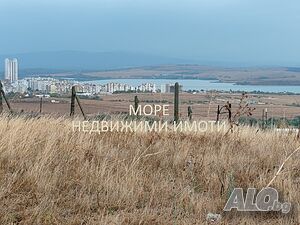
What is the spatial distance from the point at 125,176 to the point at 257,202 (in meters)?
1.41

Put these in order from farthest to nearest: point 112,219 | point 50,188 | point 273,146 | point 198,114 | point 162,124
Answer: point 198,114 → point 162,124 → point 273,146 → point 50,188 → point 112,219

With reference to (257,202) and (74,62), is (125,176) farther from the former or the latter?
(74,62)

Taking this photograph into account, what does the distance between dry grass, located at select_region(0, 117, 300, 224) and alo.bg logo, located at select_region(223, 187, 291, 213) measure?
8cm

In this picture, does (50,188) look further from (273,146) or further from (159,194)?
(273,146)

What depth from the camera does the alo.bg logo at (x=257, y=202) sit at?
4910mm

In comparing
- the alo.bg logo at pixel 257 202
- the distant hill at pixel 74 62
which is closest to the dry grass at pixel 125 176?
the alo.bg logo at pixel 257 202

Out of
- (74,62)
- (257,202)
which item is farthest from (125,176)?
(74,62)

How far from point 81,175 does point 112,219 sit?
3.76ft

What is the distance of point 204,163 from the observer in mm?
6301

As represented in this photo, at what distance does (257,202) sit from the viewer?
199 inches

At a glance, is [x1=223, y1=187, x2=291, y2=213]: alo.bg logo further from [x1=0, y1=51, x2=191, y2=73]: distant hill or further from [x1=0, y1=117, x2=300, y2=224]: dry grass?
[x1=0, y1=51, x2=191, y2=73]: distant hill

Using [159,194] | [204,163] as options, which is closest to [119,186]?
[159,194]

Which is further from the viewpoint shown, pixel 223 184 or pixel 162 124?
pixel 162 124

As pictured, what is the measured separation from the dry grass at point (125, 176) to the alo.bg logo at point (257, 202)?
0.08 metres
